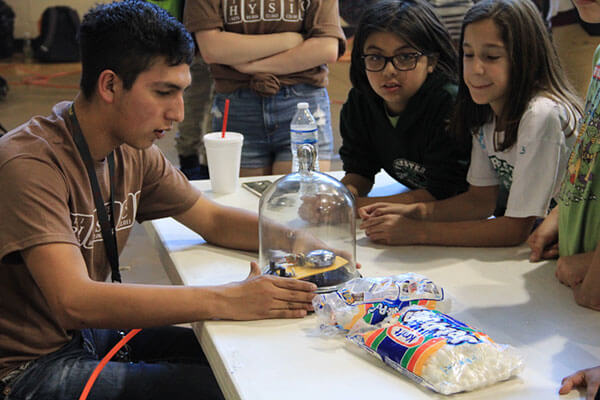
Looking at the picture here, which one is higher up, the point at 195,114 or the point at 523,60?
the point at 523,60

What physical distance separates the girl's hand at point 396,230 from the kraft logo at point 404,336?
534 millimetres

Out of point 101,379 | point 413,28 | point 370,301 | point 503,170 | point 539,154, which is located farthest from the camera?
point 413,28

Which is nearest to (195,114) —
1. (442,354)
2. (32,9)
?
(442,354)

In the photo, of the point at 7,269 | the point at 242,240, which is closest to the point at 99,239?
the point at 7,269

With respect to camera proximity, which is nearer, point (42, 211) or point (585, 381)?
point (585, 381)

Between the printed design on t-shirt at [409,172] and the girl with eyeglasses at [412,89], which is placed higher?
the girl with eyeglasses at [412,89]

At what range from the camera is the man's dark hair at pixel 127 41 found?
1280 mm

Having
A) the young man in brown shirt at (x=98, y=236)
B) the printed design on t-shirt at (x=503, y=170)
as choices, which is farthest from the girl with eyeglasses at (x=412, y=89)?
the young man in brown shirt at (x=98, y=236)

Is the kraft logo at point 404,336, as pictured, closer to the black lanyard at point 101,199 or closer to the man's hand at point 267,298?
the man's hand at point 267,298

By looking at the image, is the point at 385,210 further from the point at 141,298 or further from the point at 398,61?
the point at 141,298

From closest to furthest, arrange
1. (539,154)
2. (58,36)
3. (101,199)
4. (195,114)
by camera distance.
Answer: (101,199) < (539,154) < (195,114) < (58,36)

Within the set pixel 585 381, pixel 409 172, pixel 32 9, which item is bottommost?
pixel 585 381

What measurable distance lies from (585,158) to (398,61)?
2.11 ft

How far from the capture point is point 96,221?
1334 millimetres
